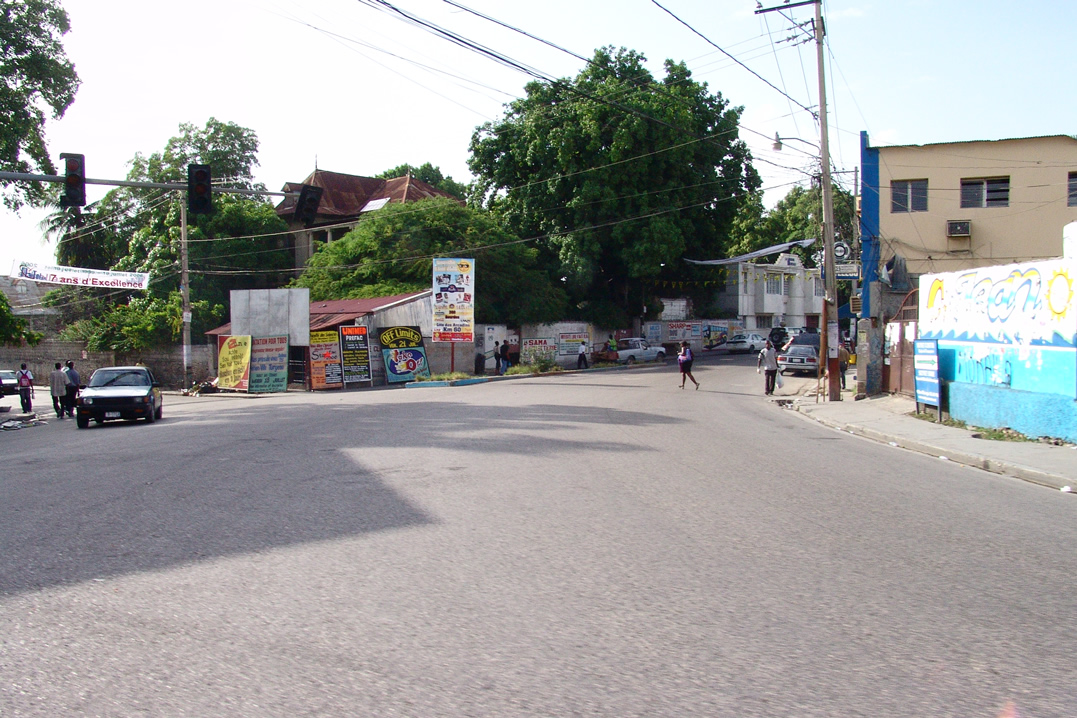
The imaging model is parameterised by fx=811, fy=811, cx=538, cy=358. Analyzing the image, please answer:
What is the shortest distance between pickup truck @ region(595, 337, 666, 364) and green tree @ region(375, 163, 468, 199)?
1129 inches

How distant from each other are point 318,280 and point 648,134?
63.3 ft

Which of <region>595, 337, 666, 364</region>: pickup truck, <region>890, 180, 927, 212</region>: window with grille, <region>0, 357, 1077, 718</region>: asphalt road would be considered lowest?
<region>0, 357, 1077, 718</region>: asphalt road

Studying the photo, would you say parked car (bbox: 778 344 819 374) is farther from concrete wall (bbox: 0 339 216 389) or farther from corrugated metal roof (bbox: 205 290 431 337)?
concrete wall (bbox: 0 339 216 389)

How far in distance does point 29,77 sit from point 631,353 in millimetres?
31722

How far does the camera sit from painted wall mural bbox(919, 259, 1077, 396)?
1273cm

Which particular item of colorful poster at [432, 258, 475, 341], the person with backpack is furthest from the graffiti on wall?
the person with backpack

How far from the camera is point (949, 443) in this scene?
13.2 meters

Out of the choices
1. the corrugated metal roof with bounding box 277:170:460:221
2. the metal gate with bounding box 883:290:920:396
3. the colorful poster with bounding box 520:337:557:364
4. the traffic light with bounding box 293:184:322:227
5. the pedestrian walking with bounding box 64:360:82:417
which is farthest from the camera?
the corrugated metal roof with bounding box 277:170:460:221

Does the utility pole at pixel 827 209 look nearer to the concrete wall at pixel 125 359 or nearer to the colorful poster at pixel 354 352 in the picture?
the colorful poster at pixel 354 352

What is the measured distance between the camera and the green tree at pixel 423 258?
131ft

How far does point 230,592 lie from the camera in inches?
212

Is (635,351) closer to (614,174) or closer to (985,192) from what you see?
(614,174)

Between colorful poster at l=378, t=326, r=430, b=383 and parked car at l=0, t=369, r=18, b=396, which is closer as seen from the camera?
colorful poster at l=378, t=326, r=430, b=383

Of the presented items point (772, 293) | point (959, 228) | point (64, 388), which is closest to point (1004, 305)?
point (959, 228)
